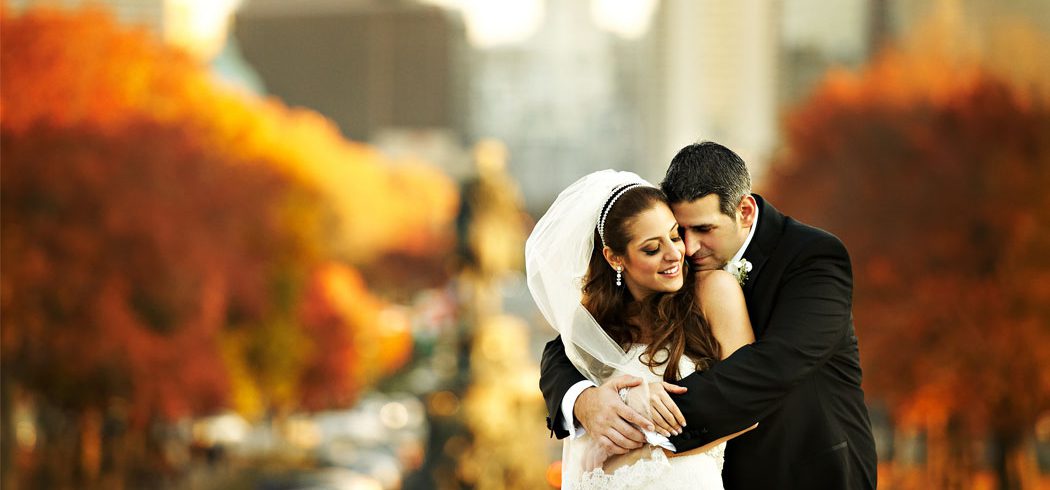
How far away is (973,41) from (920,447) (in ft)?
40.1

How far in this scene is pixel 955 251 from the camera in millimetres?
24938

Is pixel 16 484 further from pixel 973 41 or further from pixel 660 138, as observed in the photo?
pixel 660 138

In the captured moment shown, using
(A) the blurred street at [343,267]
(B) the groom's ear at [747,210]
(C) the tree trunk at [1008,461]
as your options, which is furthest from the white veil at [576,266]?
(C) the tree trunk at [1008,461]

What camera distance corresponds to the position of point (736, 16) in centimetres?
5716

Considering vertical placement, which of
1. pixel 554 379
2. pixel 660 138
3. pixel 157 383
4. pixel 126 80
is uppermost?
pixel 554 379

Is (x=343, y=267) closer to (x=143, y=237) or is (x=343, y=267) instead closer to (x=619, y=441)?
(x=143, y=237)

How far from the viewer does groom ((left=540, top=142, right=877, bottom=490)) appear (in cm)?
489

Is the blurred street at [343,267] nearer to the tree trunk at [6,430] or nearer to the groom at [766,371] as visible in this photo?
the tree trunk at [6,430]

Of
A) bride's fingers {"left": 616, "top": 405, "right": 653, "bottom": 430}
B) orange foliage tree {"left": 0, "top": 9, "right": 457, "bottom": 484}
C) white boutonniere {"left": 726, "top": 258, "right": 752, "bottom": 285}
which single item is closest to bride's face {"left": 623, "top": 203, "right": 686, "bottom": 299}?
white boutonniere {"left": 726, "top": 258, "right": 752, "bottom": 285}

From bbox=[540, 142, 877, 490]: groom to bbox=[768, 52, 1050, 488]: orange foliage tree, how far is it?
19.1 metres

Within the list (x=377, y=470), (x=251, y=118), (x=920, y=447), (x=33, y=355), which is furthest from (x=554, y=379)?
(x=251, y=118)

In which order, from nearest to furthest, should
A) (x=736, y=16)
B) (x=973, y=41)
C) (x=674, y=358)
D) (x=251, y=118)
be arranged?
(x=674, y=358) < (x=973, y=41) < (x=251, y=118) < (x=736, y=16)

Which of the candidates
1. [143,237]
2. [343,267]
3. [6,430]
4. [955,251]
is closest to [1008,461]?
[955,251]

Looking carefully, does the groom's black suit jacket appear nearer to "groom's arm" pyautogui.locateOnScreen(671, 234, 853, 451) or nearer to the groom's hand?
"groom's arm" pyautogui.locateOnScreen(671, 234, 853, 451)
